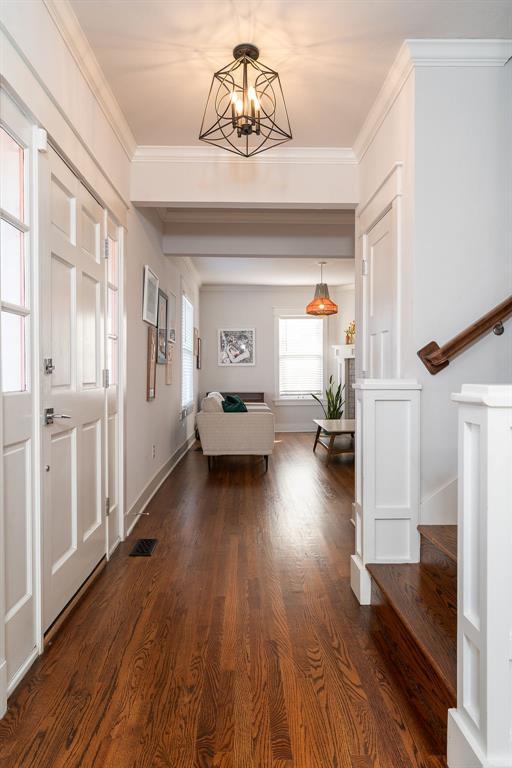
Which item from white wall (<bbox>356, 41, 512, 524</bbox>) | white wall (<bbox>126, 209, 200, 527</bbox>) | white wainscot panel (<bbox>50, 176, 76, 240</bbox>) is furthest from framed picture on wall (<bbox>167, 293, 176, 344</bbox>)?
white wall (<bbox>356, 41, 512, 524</bbox>)

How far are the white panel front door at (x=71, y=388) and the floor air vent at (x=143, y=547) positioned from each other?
0.25m

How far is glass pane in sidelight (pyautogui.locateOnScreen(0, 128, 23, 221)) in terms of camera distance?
167cm

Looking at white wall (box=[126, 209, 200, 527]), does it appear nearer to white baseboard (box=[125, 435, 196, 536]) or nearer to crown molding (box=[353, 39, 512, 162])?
white baseboard (box=[125, 435, 196, 536])

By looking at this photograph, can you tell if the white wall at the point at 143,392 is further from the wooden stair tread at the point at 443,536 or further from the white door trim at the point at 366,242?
the wooden stair tread at the point at 443,536

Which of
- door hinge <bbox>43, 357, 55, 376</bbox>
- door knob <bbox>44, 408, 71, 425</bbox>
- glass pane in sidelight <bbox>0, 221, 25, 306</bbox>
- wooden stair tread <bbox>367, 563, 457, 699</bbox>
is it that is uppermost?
glass pane in sidelight <bbox>0, 221, 25, 306</bbox>

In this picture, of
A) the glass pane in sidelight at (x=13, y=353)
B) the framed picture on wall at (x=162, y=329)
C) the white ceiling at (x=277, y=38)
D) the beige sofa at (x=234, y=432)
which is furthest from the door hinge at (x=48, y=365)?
the beige sofa at (x=234, y=432)

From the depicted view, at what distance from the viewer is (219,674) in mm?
1795

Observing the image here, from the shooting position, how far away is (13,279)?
1.76 m

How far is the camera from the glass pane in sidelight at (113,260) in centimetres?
307

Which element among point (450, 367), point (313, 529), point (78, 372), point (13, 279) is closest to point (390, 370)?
point (450, 367)

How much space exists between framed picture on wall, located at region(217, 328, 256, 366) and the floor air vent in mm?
6099

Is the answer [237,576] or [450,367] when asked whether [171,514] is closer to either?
[237,576]

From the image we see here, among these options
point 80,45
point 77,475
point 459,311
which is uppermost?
point 80,45

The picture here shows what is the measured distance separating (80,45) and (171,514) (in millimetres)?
3024
